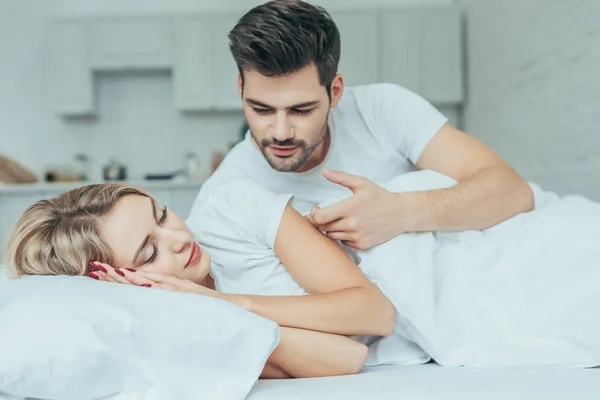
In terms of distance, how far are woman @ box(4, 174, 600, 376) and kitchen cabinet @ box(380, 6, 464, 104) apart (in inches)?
142

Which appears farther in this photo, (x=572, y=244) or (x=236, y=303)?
(x=572, y=244)

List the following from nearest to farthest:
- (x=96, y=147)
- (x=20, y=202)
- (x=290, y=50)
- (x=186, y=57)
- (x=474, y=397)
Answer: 1. (x=474, y=397)
2. (x=290, y=50)
3. (x=20, y=202)
4. (x=186, y=57)
5. (x=96, y=147)

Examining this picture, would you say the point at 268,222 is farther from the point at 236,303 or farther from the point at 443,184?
the point at 443,184

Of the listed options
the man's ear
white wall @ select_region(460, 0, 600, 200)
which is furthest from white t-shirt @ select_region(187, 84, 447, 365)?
white wall @ select_region(460, 0, 600, 200)

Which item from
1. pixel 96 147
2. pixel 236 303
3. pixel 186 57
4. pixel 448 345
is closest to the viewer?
pixel 236 303

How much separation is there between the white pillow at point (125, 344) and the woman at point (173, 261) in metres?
0.13

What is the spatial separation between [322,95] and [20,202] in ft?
11.3

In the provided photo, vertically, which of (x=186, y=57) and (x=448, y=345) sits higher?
(x=186, y=57)

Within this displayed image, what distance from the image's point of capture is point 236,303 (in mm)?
1264

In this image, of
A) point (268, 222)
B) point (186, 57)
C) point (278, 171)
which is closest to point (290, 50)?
point (278, 171)

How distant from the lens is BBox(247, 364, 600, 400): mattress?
3.50ft

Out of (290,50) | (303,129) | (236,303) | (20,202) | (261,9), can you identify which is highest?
(261,9)

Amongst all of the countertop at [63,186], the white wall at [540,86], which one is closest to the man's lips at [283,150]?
the white wall at [540,86]

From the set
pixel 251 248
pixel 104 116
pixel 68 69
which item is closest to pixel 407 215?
pixel 251 248
